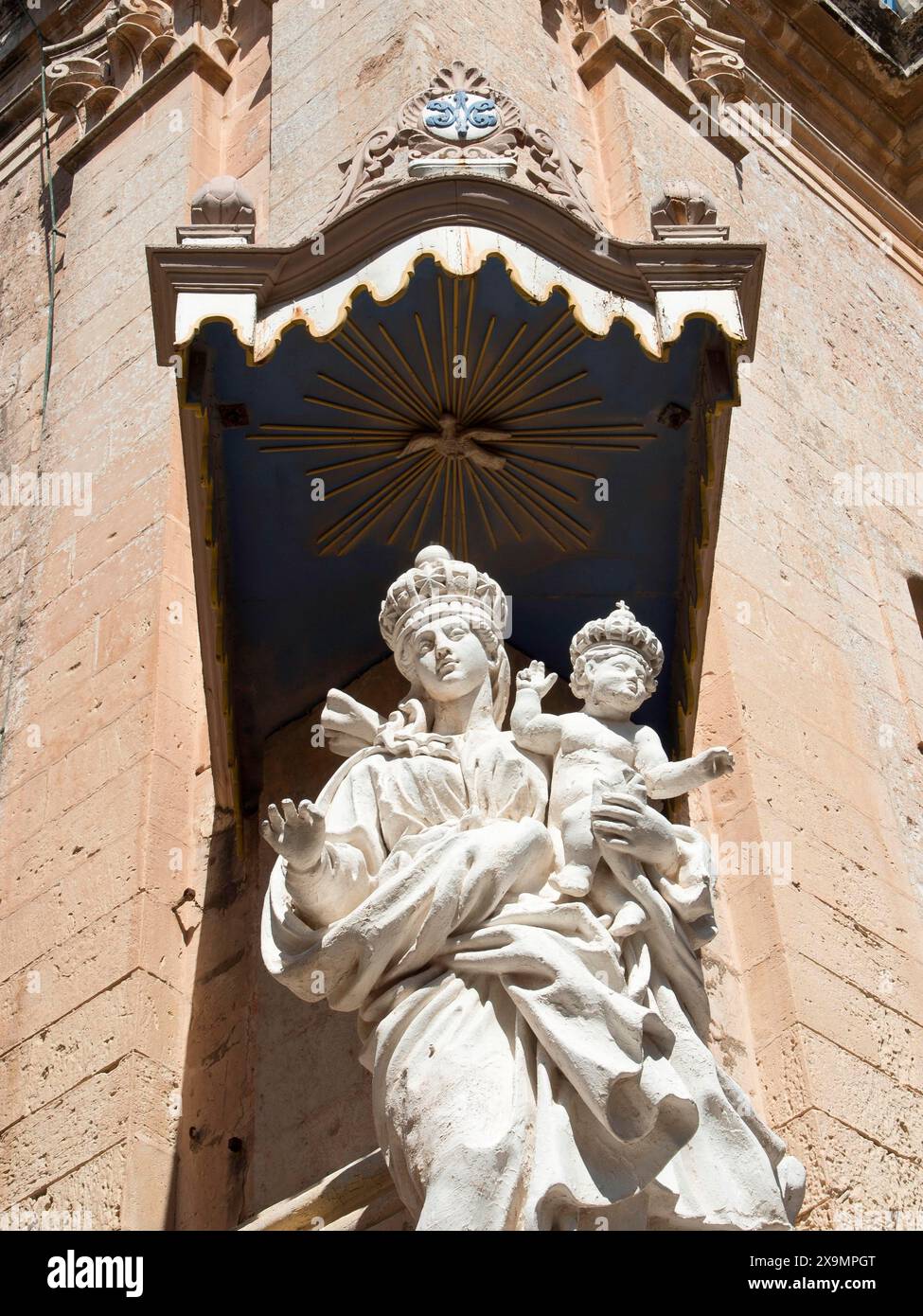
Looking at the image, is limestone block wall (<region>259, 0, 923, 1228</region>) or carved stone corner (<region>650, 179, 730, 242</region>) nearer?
carved stone corner (<region>650, 179, 730, 242</region>)

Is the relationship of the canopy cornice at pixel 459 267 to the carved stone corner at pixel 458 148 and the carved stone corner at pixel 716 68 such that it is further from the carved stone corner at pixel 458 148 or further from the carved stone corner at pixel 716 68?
the carved stone corner at pixel 716 68

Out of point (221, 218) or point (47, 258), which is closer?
point (221, 218)

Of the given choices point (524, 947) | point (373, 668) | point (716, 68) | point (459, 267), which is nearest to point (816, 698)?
point (373, 668)

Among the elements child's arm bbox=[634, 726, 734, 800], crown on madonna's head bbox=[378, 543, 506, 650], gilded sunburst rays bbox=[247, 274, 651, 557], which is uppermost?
gilded sunburst rays bbox=[247, 274, 651, 557]

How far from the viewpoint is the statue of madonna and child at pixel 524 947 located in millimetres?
4387

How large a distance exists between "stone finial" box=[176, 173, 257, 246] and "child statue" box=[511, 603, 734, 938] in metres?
1.50

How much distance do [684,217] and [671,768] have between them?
5.89 feet

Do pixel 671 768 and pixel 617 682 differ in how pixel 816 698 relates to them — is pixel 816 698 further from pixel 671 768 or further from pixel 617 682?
pixel 671 768

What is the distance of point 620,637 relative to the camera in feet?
18.1

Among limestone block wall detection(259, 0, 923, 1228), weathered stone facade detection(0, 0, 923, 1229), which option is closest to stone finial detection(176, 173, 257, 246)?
weathered stone facade detection(0, 0, 923, 1229)

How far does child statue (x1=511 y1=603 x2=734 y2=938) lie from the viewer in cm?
503

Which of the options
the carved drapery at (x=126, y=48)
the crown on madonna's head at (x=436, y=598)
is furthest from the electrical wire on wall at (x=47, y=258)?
the crown on madonna's head at (x=436, y=598)

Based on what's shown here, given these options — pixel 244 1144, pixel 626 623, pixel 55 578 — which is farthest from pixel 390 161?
pixel 244 1144

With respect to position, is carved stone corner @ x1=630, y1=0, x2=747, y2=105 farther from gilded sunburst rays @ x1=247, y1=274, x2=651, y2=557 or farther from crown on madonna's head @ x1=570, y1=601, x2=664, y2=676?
crown on madonna's head @ x1=570, y1=601, x2=664, y2=676
